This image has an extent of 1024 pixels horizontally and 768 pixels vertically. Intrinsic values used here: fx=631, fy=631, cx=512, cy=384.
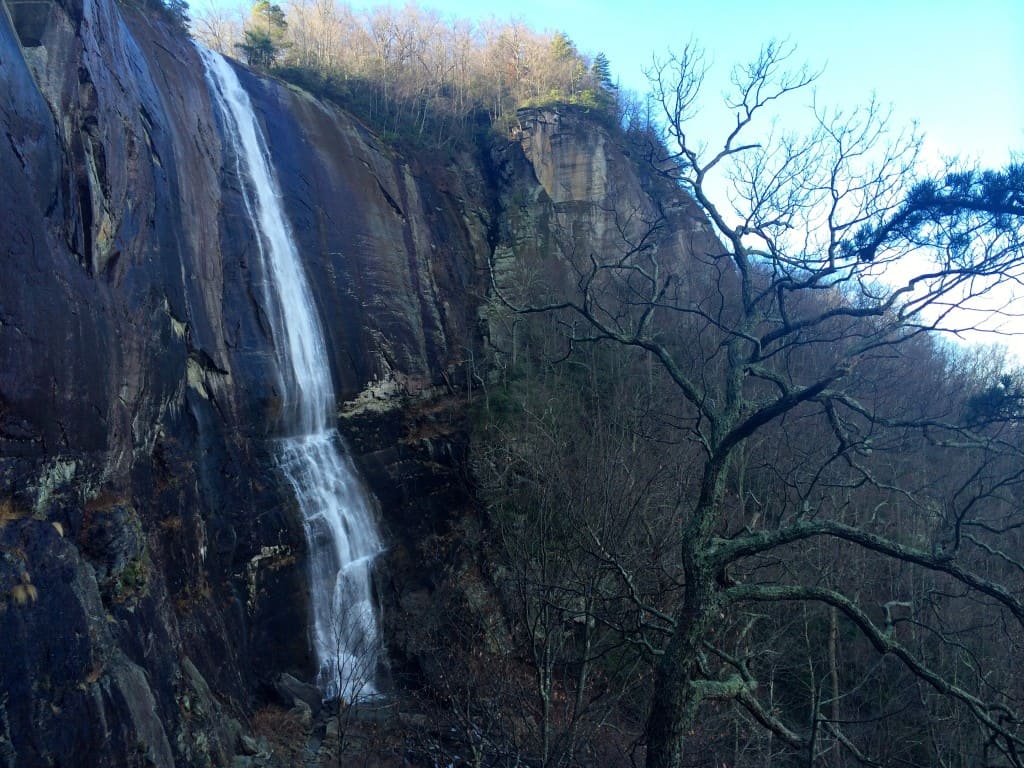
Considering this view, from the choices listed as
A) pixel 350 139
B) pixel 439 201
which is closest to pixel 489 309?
pixel 439 201

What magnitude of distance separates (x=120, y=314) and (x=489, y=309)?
15519 mm

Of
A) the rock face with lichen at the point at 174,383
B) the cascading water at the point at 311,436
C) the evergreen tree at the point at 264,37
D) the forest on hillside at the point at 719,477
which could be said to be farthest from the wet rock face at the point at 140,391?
the evergreen tree at the point at 264,37

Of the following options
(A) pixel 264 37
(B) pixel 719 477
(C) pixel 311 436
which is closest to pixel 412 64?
(A) pixel 264 37

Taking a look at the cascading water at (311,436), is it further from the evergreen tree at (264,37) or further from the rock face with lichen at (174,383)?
the evergreen tree at (264,37)

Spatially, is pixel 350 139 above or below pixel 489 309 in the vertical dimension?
above

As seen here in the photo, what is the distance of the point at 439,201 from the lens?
81.1 ft

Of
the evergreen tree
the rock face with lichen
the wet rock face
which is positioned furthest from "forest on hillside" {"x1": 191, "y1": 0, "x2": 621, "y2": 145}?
the wet rock face

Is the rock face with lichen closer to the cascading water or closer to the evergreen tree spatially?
the cascading water

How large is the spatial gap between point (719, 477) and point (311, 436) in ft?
42.2

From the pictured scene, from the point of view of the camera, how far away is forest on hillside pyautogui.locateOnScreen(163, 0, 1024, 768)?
14.4 ft

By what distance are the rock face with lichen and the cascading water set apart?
444 mm

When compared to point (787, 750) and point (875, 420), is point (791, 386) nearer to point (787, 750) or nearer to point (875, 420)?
point (875, 420)

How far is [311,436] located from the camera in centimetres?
1595

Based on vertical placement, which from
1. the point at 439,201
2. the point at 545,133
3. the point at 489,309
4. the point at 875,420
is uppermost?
the point at 545,133
